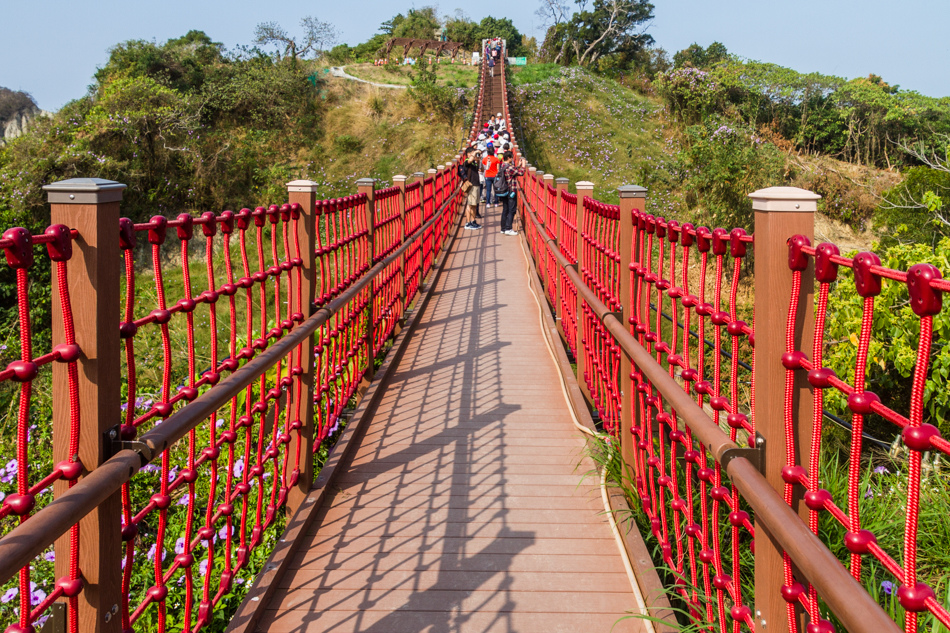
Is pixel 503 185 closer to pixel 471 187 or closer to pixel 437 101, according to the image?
pixel 471 187

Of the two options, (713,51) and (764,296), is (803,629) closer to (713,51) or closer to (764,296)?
(764,296)

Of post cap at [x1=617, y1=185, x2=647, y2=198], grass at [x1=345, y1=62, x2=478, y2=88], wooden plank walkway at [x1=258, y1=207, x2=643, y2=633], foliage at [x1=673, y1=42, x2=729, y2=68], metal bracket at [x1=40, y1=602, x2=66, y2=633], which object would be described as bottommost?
wooden plank walkway at [x1=258, y1=207, x2=643, y2=633]

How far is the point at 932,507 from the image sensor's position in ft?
10.2

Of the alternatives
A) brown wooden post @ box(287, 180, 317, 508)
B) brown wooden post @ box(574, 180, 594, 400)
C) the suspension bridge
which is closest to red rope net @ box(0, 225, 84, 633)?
the suspension bridge

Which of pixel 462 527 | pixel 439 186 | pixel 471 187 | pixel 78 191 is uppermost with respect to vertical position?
pixel 471 187

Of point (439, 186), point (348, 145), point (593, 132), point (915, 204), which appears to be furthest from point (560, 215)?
point (593, 132)

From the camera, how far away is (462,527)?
10.2ft

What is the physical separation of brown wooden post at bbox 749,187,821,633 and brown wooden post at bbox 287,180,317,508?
7.07 feet

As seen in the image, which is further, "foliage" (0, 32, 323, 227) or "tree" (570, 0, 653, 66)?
"tree" (570, 0, 653, 66)

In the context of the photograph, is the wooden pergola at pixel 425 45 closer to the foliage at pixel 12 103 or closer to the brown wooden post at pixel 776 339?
the foliage at pixel 12 103

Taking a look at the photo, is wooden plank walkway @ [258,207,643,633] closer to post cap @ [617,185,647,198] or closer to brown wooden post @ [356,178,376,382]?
brown wooden post @ [356,178,376,382]

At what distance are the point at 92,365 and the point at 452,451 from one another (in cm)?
261

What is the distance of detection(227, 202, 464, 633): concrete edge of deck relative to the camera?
2441mm

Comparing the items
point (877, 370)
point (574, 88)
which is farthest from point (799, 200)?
point (574, 88)
